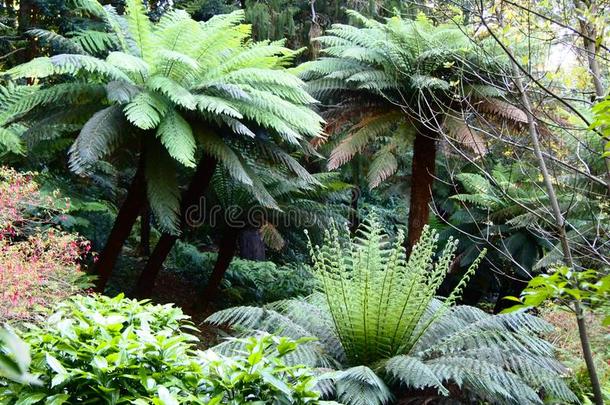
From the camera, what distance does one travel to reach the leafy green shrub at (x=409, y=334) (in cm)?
304

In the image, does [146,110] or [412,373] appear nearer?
[412,373]

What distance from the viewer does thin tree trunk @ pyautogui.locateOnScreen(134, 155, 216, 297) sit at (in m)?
4.82

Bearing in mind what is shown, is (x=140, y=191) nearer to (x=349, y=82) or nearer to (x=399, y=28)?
(x=349, y=82)

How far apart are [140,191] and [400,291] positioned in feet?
6.86

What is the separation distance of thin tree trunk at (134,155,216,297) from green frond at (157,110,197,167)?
2.15ft

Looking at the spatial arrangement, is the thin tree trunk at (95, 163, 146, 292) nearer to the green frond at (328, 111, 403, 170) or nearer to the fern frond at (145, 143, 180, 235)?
the fern frond at (145, 143, 180, 235)

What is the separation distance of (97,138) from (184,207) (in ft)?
4.05

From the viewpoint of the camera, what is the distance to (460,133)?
439 cm

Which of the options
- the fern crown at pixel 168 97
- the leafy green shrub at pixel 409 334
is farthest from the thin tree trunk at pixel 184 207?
the leafy green shrub at pixel 409 334

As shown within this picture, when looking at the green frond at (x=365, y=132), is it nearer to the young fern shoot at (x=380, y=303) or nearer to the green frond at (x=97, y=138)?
the young fern shoot at (x=380, y=303)

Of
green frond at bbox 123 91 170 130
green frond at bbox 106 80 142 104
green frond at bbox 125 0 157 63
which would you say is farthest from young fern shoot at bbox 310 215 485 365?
green frond at bbox 125 0 157 63

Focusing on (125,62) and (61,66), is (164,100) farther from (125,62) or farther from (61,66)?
(61,66)

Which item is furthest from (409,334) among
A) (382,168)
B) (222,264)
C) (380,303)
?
(222,264)

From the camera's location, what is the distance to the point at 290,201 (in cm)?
600
